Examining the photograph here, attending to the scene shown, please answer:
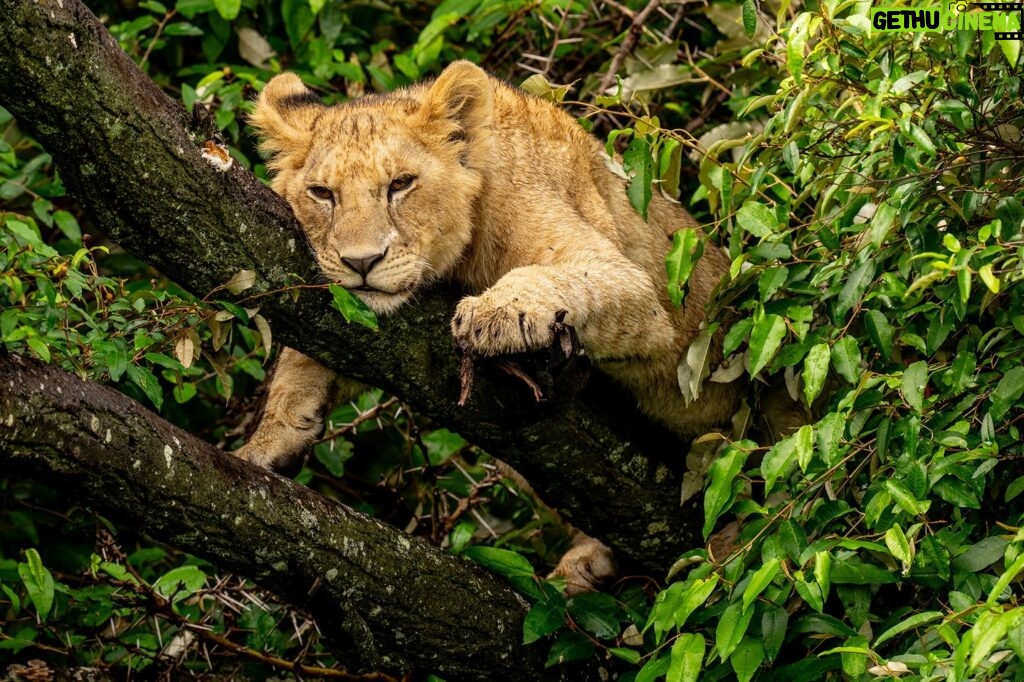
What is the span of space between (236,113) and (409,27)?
1.23 m

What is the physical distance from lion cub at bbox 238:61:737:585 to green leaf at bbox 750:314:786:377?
64 cm

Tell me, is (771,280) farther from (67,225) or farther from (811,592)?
(67,225)

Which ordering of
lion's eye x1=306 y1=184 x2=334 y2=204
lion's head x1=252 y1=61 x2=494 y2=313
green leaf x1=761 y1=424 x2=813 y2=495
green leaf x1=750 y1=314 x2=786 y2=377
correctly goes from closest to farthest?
green leaf x1=761 y1=424 x2=813 y2=495 < green leaf x1=750 y1=314 x2=786 y2=377 < lion's head x1=252 y1=61 x2=494 y2=313 < lion's eye x1=306 y1=184 x2=334 y2=204

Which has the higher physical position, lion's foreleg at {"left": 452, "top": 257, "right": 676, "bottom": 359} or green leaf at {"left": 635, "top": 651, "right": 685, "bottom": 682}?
lion's foreleg at {"left": 452, "top": 257, "right": 676, "bottom": 359}

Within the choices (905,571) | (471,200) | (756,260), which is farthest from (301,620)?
(905,571)

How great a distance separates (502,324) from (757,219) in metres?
1.10

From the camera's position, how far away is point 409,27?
316 inches

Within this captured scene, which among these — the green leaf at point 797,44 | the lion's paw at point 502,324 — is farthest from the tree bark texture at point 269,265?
the green leaf at point 797,44

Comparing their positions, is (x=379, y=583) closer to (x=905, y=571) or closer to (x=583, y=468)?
(x=583, y=468)

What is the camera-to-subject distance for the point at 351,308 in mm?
4305

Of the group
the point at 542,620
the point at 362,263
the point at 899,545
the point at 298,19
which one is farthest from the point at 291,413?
the point at 298,19

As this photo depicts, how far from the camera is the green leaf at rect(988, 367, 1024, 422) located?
13.7 ft

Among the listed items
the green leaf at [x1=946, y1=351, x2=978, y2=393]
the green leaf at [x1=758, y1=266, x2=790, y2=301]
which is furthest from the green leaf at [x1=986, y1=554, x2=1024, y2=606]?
the green leaf at [x1=758, y1=266, x2=790, y2=301]

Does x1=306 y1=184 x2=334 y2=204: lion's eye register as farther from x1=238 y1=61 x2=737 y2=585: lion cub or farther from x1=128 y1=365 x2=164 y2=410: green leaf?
x1=128 y1=365 x2=164 y2=410: green leaf
